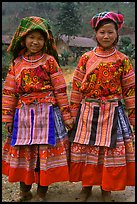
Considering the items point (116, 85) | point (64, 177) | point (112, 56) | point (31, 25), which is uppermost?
point (31, 25)

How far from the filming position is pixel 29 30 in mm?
3178

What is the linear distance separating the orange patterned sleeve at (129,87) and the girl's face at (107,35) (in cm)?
23

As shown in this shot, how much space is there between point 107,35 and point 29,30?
0.72 m

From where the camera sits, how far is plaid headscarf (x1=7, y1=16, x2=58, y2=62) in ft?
10.5

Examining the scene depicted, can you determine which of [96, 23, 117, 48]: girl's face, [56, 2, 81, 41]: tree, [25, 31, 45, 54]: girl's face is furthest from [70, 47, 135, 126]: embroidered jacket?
[56, 2, 81, 41]: tree

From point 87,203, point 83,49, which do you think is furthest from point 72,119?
point 83,49

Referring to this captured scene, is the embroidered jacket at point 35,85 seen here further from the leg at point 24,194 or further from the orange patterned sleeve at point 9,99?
the leg at point 24,194

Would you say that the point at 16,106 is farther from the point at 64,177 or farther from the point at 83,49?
the point at 83,49

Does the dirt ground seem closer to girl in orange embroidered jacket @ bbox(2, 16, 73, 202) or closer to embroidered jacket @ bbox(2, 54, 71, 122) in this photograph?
girl in orange embroidered jacket @ bbox(2, 16, 73, 202)

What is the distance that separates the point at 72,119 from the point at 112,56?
2.36ft

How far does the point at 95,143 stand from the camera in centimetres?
326

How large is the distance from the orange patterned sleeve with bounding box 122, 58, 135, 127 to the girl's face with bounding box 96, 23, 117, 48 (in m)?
0.23

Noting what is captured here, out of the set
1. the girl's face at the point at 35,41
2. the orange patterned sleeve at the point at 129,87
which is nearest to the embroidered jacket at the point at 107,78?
the orange patterned sleeve at the point at 129,87

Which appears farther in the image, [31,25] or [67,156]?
[67,156]
